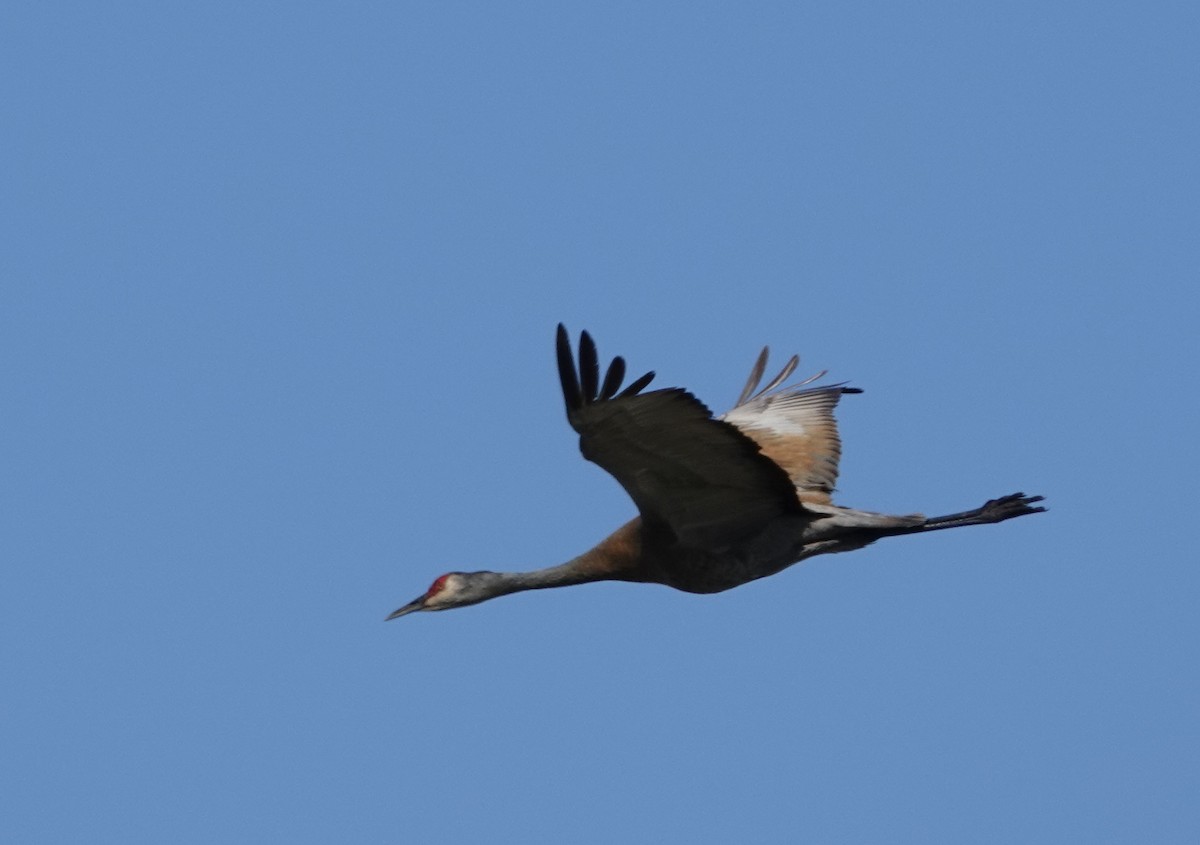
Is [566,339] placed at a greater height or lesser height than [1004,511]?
greater

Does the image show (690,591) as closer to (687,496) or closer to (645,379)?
(687,496)

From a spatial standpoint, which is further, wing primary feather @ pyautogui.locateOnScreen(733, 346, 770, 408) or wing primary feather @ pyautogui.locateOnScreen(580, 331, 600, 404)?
wing primary feather @ pyautogui.locateOnScreen(733, 346, 770, 408)

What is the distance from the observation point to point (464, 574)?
449 inches

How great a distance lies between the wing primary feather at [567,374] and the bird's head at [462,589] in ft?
8.42

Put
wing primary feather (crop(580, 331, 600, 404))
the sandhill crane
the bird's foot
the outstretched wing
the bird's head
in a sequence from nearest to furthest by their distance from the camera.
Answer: wing primary feather (crop(580, 331, 600, 404))
the sandhill crane
the bird's foot
the bird's head
the outstretched wing

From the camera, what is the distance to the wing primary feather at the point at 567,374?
879cm

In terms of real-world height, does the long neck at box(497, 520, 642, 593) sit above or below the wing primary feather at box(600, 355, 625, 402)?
below

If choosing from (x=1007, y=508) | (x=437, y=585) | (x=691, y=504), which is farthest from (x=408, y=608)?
(x=1007, y=508)

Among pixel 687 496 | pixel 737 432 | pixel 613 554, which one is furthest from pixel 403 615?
pixel 737 432

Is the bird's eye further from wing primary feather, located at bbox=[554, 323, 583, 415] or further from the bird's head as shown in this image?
wing primary feather, located at bbox=[554, 323, 583, 415]

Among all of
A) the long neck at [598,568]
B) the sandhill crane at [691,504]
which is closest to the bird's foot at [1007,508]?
the sandhill crane at [691,504]

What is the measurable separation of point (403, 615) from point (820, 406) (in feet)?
11.5

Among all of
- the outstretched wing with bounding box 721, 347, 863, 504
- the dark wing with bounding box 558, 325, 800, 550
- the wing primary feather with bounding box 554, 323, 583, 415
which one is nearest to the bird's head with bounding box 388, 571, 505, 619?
the dark wing with bounding box 558, 325, 800, 550

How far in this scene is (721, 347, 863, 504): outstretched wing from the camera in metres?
12.0
